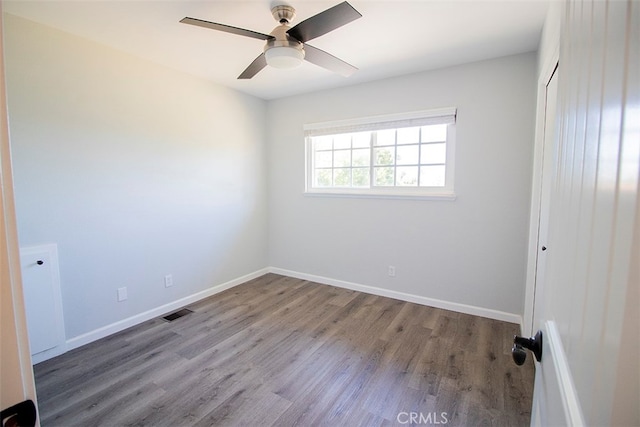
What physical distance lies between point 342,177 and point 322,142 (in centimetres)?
57

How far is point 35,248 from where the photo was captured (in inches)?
83.7

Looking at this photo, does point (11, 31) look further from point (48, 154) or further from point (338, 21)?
point (338, 21)

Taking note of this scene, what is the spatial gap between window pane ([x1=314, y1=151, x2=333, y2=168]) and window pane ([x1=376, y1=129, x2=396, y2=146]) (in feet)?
2.29

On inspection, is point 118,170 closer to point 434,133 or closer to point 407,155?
point 407,155

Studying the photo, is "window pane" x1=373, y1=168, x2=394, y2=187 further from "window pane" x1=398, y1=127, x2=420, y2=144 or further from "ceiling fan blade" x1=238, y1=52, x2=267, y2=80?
"ceiling fan blade" x1=238, y1=52, x2=267, y2=80

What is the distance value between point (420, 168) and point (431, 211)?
0.49 m

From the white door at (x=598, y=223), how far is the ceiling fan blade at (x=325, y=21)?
108 centimetres

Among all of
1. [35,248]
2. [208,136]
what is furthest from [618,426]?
[208,136]

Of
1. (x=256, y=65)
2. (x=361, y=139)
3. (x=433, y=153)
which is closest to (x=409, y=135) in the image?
(x=433, y=153)

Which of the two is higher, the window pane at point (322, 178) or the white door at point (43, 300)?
the window pane at point (322, 178)

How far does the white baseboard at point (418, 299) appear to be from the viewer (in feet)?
9.27

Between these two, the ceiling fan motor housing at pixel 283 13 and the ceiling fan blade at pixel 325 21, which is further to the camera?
the ceiling fan motor housing at pixel 283 13

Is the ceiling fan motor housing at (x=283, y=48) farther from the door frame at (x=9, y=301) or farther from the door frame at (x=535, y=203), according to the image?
the door frame at (x=535, y=203)

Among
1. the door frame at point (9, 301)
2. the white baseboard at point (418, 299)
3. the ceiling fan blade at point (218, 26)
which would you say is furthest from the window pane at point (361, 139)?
the door frame at point (9, 301)
